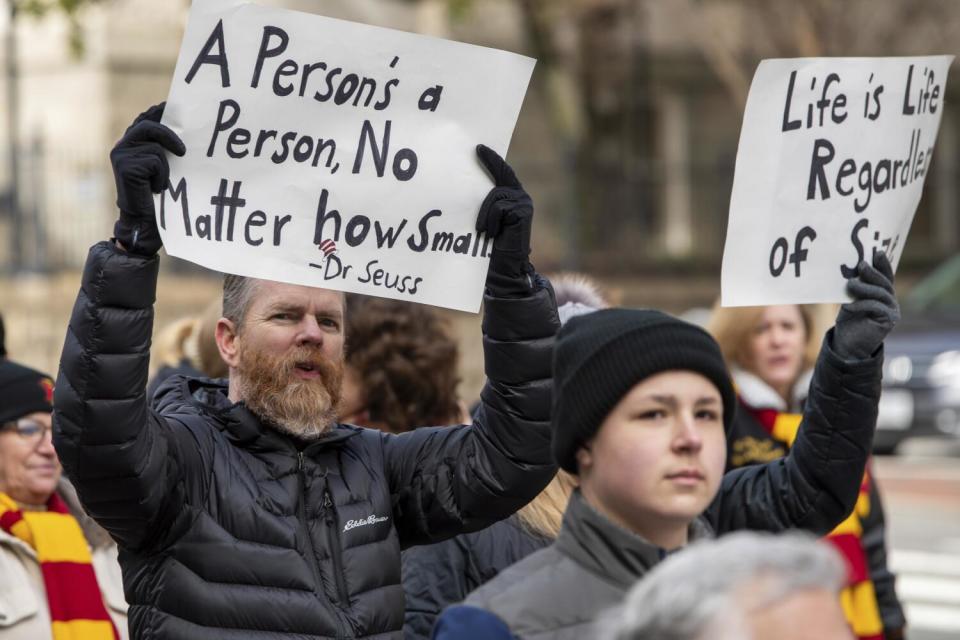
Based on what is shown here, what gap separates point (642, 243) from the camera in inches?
898

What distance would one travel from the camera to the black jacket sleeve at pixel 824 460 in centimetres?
372

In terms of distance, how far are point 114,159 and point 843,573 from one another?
191 cm

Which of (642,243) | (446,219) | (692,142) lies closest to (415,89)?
(446,219)

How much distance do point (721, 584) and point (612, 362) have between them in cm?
77

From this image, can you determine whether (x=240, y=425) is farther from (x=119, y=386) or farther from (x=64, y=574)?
(x=64, y=574)

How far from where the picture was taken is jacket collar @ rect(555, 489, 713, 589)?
9.30 ft

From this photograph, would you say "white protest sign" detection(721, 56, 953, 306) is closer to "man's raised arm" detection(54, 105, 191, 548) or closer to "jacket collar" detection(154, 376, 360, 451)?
"jacket collar" detection(154, 376, 360, 451)

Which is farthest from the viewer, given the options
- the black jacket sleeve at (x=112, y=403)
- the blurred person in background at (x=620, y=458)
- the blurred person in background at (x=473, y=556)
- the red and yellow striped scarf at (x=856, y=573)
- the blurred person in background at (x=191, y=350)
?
the blurred person in background at (x=191, y=350)

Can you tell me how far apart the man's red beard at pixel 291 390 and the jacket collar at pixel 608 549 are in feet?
3.16

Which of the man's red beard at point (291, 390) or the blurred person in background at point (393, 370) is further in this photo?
the blurred person in background at point (393, 370)

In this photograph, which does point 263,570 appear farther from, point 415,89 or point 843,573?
point 843,573

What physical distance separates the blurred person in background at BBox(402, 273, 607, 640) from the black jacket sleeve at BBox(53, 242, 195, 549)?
1.01 metres

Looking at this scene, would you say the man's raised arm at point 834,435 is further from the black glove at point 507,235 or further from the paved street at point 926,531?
the paved street at point 926,531

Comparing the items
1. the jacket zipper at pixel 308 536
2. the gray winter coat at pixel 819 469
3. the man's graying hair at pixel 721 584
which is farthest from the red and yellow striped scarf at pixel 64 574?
the man's graying hair at pixel 721 584
